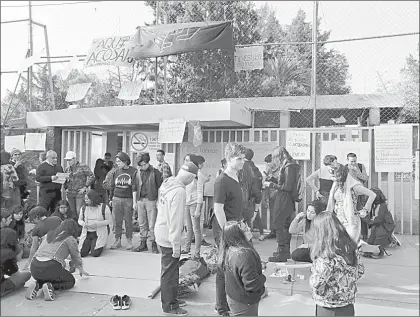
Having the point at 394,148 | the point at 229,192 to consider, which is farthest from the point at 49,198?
the point at 394,148

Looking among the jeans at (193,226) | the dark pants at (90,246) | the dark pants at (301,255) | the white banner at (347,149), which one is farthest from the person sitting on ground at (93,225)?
the white banner at (347,149)

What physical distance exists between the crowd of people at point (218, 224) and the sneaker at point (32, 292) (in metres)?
0.01

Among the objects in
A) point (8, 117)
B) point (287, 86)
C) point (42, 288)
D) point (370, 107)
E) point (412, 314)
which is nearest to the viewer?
point (412, 314)

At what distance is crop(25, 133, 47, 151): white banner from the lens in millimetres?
9875

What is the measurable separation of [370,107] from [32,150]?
1071cm

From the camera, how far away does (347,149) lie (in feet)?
26.7

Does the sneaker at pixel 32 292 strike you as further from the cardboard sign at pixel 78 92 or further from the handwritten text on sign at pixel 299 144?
the cardboard sign at pixel 78 92

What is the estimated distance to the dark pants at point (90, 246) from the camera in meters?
6.64

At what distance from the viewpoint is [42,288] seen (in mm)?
4742

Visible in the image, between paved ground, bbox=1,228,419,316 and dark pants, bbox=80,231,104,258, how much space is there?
5.54 ft

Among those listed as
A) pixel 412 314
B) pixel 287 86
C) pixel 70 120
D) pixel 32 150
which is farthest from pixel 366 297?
pixel 287 86

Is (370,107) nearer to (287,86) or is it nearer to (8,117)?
(287,86)

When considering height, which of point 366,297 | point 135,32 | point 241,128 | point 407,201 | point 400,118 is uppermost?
point 135,32

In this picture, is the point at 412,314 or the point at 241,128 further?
the point at 241,128
